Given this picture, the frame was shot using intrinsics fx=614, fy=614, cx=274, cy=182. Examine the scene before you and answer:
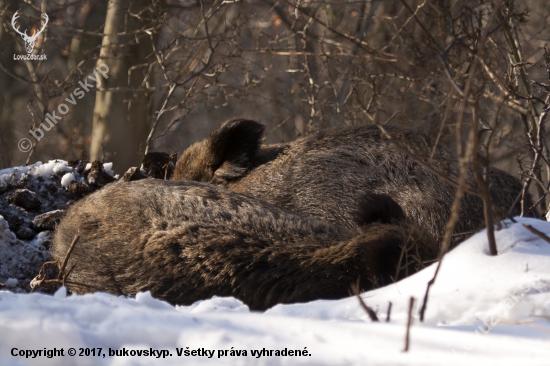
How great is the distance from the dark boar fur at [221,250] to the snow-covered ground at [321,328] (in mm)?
689

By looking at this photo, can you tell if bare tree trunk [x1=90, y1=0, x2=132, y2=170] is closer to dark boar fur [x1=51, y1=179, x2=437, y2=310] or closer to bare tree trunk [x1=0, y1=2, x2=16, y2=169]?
bare tree trunk [x1=0, y1=2, x2=16, y2=169]

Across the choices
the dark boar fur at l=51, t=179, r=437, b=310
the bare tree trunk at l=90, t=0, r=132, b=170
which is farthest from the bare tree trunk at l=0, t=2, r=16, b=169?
the dark boar fur at l=51, t=179, r=437, b=310

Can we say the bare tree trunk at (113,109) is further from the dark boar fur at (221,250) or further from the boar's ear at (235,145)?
the dark boar fur at (221,250)

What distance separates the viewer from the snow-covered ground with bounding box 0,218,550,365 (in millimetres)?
2029

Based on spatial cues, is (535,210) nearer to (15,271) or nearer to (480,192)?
(480,192)

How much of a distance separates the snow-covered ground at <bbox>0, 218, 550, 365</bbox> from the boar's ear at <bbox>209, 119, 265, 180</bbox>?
3.72 meters

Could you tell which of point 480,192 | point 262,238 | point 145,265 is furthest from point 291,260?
point 480,192

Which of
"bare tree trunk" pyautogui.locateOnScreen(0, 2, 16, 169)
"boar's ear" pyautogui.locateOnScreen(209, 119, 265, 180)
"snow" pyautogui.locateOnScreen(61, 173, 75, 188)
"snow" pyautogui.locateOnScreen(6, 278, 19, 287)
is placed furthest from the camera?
"bare tree trunk" pyautogui.locateOnScreen(0, 2, 16, 169)

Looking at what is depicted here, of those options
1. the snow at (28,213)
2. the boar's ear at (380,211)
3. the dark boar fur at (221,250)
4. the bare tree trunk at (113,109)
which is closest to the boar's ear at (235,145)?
the snow at (28,213)

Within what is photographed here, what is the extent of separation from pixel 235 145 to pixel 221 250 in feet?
9.72

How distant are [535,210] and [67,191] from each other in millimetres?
4394

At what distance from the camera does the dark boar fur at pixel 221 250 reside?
3537mm

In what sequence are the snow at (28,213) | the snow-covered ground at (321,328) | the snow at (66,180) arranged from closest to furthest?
the snow-covered ground at (321,328) < the snow at (28,213) < the snow at (66,180)

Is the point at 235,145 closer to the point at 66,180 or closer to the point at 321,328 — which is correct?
the point at 66,180
